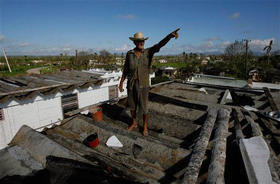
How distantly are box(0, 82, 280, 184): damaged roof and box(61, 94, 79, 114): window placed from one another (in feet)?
26.1

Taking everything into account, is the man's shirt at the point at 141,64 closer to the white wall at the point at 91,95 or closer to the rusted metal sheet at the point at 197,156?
the rusted metal sheet at the point at 197,156

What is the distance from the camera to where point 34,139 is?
299 cm

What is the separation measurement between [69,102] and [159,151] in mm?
10246

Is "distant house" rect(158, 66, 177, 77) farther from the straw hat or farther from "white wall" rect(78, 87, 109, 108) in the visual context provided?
the straw hat

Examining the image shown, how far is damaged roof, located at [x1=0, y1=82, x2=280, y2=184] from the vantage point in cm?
188

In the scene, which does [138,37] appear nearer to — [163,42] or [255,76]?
[163,42]

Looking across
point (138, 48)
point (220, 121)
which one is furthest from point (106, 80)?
point (220, 121)

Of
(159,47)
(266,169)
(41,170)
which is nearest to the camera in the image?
(266,169)

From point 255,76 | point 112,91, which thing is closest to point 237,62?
point 255,76

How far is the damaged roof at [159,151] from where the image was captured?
74.2 inches

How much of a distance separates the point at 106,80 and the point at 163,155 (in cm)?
1128

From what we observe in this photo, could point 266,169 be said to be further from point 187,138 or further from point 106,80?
point 106,80

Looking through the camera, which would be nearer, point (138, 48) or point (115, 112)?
point (138, 48)

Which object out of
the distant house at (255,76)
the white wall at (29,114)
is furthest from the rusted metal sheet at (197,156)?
the distant house at (255,76)
